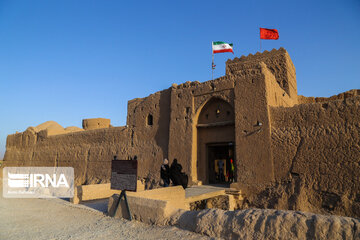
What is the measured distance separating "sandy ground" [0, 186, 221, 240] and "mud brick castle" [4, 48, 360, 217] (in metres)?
5.47

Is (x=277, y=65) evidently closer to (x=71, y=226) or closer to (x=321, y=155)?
(x=321, y=155)

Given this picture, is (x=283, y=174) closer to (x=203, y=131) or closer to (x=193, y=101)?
(x=203, y=131)

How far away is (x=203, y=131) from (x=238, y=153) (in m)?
2.57

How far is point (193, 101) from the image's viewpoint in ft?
39.9

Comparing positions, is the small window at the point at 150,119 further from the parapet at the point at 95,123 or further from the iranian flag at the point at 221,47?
the parapet at the point at 95,123

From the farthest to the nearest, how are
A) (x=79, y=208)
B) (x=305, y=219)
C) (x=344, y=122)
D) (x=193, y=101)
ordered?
(x=193, y=101) → (x=344, y=122) → (x=79, y=208) → (x=305, y=219)

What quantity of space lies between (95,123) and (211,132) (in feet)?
55.9

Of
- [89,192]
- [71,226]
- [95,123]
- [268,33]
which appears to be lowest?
[71,226]

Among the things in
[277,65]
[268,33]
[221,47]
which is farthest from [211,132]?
[268,33]

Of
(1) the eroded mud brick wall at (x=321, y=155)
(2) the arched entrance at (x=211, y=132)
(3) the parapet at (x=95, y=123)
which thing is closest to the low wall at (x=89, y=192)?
(2) the arched entrance at (x=211, y=132)

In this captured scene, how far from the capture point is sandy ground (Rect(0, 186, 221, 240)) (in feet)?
14.9

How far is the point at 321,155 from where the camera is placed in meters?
8.36

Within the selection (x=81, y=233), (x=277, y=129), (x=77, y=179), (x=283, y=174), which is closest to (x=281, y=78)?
(x=277, y=129)

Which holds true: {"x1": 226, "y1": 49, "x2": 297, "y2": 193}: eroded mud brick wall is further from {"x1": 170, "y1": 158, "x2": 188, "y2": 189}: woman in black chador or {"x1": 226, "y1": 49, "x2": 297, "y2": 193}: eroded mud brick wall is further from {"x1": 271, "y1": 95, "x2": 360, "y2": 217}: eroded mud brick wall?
{"x1": 170, "y1": 158, "x2": 188, "y2": 189}: woman in black chador
